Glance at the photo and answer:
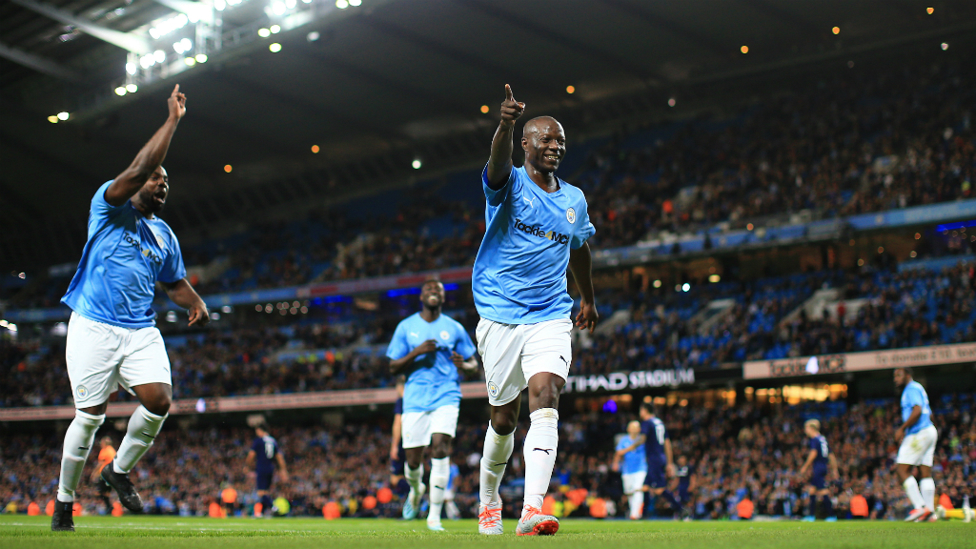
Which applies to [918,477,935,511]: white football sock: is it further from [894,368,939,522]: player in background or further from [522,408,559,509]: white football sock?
[522,408,559,509]: white football sock

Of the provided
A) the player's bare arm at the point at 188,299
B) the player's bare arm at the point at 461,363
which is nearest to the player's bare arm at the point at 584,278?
the player's bare arm at the point at 188,299

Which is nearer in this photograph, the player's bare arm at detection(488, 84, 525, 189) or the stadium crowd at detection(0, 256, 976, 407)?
the player's bare arm at detection(488, 84, 525, 189)

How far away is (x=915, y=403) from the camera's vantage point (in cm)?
1123

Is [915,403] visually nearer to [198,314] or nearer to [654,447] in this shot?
[654,447]

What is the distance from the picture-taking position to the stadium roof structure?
95.9 ft

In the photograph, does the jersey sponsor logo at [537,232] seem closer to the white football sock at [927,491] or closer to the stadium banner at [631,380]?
the white football sock at [927,491]

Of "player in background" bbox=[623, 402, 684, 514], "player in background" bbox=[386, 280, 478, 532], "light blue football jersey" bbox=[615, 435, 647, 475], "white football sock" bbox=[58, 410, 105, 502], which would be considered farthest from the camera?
"light blue football jersey" bbox=[615, 435, 647, 475]

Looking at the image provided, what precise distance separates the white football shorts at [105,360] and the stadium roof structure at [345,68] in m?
22.4

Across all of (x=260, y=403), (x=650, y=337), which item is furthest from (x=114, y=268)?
(x=260, y=403)

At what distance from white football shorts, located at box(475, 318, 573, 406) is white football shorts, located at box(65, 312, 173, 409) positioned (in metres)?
2.36

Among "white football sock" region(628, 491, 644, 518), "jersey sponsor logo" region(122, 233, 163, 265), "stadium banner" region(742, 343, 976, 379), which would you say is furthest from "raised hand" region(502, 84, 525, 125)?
"stadium banner" region(742, 343, 976, 379)

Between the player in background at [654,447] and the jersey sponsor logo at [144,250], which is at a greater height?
the jersey sponsor logo at [144,250]

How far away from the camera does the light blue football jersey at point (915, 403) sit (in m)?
11.3

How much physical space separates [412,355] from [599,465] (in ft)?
52.1
